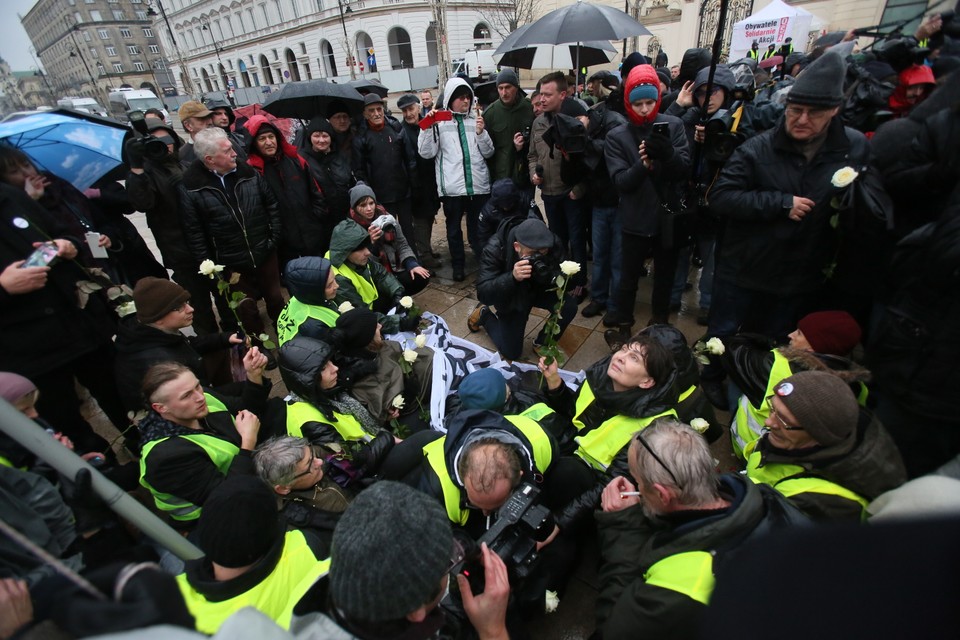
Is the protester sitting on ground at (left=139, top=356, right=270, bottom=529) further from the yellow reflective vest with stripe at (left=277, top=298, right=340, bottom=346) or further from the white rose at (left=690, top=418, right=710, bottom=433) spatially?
the white rose at (left=690, top=418, right=710, bottom=433)

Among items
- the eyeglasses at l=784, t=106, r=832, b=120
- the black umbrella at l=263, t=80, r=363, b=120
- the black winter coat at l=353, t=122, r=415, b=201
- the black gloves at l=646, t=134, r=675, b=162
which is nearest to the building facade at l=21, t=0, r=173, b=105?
the black umbrella at l=263, t=80, r=363, b=120

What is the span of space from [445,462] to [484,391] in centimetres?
62

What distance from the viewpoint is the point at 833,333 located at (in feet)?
8.02

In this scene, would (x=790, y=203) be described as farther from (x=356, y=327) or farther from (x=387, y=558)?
(x=387, y=558)

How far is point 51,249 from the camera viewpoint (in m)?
2.55

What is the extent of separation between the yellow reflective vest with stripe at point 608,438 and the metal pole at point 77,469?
1819 mm

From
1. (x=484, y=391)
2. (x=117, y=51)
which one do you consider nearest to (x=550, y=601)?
(x=484, y=391)

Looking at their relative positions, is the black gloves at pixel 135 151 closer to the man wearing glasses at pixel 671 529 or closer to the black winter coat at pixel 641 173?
the black winter coat at pixel 641 173

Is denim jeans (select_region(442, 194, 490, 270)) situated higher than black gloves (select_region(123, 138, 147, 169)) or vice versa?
black gloves (select_region(123, 138, 147, 169))

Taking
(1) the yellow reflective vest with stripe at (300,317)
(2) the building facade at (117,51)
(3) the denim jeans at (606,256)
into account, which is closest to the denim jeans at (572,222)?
(3) the denim jeans at (606,256)

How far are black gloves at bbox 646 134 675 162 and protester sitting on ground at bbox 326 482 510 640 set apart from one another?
3.04 metres

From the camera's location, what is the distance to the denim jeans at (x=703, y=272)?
4352 mm

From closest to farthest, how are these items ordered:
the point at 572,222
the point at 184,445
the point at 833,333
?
1. the point at 184,445
2. the point at 833,333
3. the point at 572,222

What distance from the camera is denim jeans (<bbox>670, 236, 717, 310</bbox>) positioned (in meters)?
4.35
